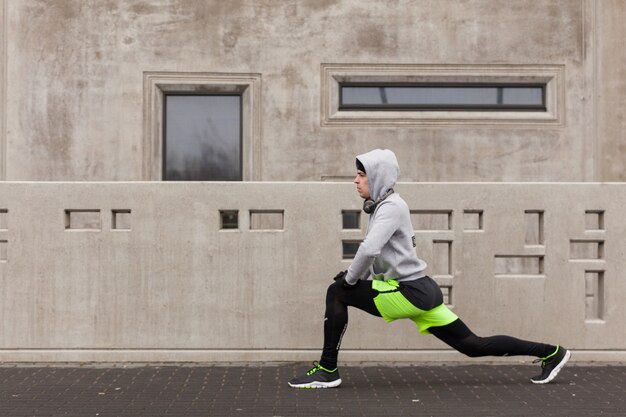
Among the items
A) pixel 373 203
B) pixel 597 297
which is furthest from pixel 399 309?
Result: pixel 597 297

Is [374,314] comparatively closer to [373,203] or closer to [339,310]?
[339,310]

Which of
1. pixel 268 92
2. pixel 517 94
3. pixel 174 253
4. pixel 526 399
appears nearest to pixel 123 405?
pixel 174 253

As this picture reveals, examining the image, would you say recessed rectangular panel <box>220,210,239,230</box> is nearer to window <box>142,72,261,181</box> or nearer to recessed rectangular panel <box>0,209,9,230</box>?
recessed rectangular panel <box>0,209,9,230</box>

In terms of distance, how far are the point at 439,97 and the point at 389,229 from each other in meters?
6.39

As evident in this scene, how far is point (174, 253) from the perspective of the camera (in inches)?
336

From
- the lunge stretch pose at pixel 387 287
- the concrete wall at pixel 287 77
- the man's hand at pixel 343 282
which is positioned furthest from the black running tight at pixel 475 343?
the concrete wall at pixel 287 77

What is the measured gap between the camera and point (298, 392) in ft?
22.6

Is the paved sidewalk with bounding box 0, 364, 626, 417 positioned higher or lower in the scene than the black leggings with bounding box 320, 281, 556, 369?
lower

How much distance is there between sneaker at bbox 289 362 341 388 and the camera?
7.05 meters

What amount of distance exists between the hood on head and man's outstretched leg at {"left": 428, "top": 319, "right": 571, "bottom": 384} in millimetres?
1251

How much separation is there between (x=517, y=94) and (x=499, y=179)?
1.35 metres

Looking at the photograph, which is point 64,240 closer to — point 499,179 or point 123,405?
point 123,405

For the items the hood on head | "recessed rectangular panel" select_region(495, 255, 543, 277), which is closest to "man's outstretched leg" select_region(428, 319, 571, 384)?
the hood on head

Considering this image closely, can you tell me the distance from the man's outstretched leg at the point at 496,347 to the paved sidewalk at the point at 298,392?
0.15 metres
